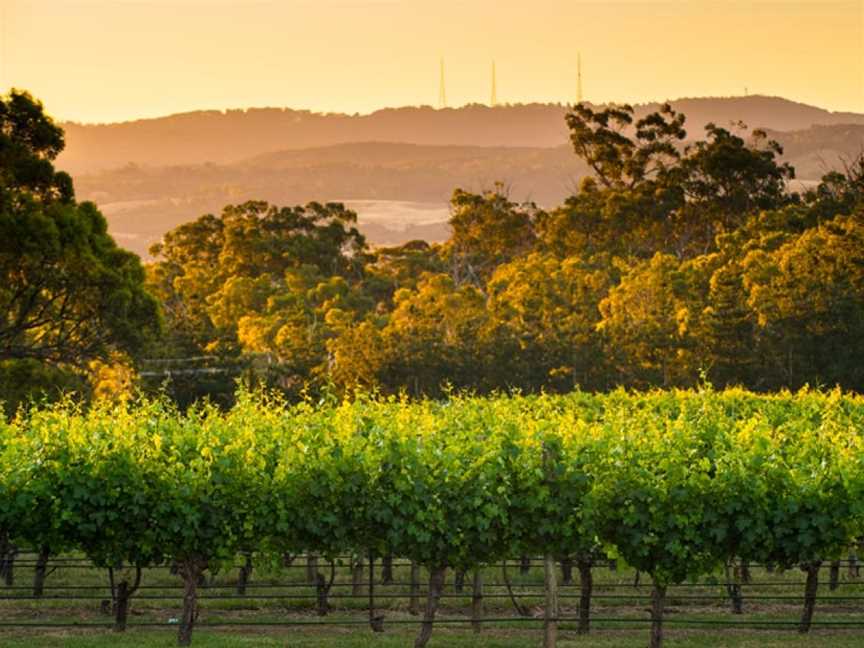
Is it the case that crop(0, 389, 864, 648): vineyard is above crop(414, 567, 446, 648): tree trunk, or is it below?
above

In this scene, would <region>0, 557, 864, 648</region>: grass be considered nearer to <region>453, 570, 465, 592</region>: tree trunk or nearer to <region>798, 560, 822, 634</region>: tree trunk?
<region>798, 560, 822, 634</region>: tree trunk

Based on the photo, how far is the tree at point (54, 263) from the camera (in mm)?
36781

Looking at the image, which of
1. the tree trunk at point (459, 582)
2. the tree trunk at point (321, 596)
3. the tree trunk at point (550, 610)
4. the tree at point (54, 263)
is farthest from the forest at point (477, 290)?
the tree trunk at point (550, 610)

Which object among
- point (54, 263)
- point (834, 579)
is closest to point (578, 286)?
point (54, 263)

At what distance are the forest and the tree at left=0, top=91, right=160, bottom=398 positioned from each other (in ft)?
0.18

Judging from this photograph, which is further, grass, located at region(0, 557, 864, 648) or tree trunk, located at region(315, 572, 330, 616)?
A: tree trunk, located at region(315, 572, 330, 616)

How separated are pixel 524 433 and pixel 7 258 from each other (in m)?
20.8

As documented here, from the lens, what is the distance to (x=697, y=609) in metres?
23.1

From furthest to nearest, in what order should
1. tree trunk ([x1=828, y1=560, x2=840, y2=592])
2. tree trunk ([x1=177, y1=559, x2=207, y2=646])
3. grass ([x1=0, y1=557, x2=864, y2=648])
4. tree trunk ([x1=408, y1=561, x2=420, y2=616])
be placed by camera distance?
tree trunk ([x1=828, y1=560, x2=840, y2=592])
tree trunk ([x1=408, y1=561, x2=420, y2=616])
grass ([x1=0, y1=557, x2=864, y2=648])
tree trunk ([x1=177, y1=559, x2=207, y2=646])

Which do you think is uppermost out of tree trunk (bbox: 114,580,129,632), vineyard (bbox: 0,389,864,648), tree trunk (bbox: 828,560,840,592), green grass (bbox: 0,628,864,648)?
vineyard (bbox: 0,389,864,648)

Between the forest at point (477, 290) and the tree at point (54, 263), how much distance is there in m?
0.06

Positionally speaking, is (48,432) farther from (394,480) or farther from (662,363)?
(662,363)

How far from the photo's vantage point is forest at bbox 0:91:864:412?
124ft

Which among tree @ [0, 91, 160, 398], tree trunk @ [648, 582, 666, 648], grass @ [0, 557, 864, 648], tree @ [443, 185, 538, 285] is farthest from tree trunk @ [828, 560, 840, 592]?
tree @ [443, 185, 538, 285]
